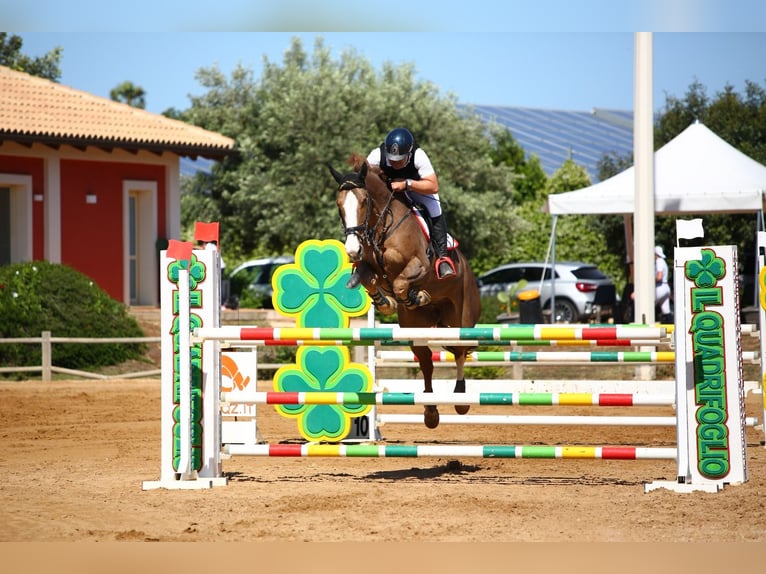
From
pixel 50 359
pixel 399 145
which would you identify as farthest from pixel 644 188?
pixel 50 359

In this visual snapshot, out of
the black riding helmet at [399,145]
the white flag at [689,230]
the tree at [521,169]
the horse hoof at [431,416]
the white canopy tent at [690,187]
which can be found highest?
the tree at [521,169]

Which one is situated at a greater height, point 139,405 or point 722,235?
point 722,235

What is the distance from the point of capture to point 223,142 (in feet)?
74.6

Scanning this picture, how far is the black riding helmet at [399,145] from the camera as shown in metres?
6.99

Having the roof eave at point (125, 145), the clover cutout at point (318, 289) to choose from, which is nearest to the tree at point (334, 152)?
the roof eave at point (125, 145)

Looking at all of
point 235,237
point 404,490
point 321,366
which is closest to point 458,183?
point 235,237

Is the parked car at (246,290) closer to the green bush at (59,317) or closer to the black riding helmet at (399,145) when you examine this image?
the green bush at (59,317)

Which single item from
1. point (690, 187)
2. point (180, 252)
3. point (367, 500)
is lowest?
point (367, 500)

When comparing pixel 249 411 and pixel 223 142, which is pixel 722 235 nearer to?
pixel 223 142

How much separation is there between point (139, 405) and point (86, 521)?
695 centimetres

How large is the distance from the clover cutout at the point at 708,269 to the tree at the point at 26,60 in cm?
3126

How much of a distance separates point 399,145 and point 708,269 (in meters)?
2.07

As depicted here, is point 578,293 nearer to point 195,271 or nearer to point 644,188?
point 644,188

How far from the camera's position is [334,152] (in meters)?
28.6
